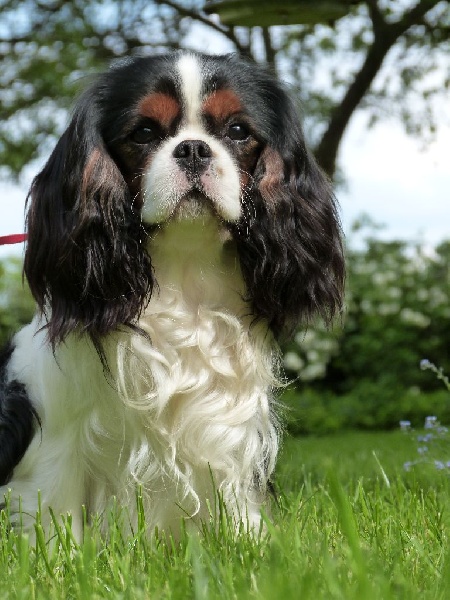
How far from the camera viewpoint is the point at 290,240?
8.70 feet

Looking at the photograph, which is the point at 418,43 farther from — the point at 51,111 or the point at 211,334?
the point at 211,334

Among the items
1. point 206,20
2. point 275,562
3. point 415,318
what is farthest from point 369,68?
point 275,562

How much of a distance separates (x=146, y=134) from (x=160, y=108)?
0.08m

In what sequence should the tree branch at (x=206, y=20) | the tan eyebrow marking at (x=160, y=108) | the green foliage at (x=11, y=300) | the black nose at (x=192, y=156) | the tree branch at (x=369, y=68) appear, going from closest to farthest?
1. the black nose at (x=192, y=156)
2. the tan eyebrow marking at (x=160, y=108)
3. the tree branch at (x=369, y=68)
4. the tree branch at (x=206, y=20)
5. the green foliage at (x=11, y=300)

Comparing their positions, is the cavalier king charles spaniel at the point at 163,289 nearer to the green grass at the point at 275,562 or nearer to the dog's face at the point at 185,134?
the dog's face at the point at 185,134

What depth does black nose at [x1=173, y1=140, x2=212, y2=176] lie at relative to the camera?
2.36 meters

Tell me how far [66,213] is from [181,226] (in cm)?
35

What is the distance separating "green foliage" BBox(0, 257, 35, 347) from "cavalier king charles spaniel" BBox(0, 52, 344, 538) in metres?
5.46

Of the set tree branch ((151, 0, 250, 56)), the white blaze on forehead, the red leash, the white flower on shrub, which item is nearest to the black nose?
the white blaze on forehead

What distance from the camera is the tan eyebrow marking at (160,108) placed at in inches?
96.9

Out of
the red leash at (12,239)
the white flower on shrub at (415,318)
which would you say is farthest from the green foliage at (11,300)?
the red leash at (12,239)

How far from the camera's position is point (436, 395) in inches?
316

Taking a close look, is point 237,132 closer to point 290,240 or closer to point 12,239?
point 290,240

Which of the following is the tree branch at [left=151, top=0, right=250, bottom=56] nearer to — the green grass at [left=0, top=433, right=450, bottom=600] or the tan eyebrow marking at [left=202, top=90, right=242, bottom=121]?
the tan eyebrow marking at [left=202, top=90, right=242, bottom=121]
